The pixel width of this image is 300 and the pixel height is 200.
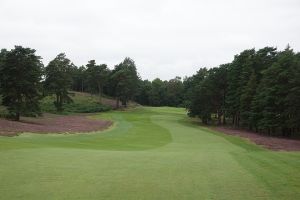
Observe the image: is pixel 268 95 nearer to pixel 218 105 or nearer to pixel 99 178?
pixel 218 105

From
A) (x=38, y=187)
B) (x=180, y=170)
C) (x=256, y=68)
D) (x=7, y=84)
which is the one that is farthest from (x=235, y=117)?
(x=38, y=187)

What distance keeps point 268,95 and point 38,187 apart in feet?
180

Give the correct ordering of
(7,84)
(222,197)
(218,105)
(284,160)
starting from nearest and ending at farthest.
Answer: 1. (222,197)
2. (284,160)
3. (7,84)
4. (218,105)

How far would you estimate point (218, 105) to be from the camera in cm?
9038

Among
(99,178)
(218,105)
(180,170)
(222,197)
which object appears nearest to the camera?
(222,197)

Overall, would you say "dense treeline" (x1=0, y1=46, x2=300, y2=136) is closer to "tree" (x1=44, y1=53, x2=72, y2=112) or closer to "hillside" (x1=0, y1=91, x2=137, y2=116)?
"tree" (x1=44, y1=53, x2=72, y2=112)

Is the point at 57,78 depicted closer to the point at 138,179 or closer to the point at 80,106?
the point at 80,106

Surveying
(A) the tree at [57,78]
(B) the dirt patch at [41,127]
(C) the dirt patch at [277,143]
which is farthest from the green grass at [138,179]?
(A) the tree at [57,78]

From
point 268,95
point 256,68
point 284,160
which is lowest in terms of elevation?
point 284,160

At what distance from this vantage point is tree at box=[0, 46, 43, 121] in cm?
6066

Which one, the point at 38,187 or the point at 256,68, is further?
the point at 256,68

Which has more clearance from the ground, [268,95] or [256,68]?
[256,68]

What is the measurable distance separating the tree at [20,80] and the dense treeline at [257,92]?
3677 cm

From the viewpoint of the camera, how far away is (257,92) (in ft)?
225
